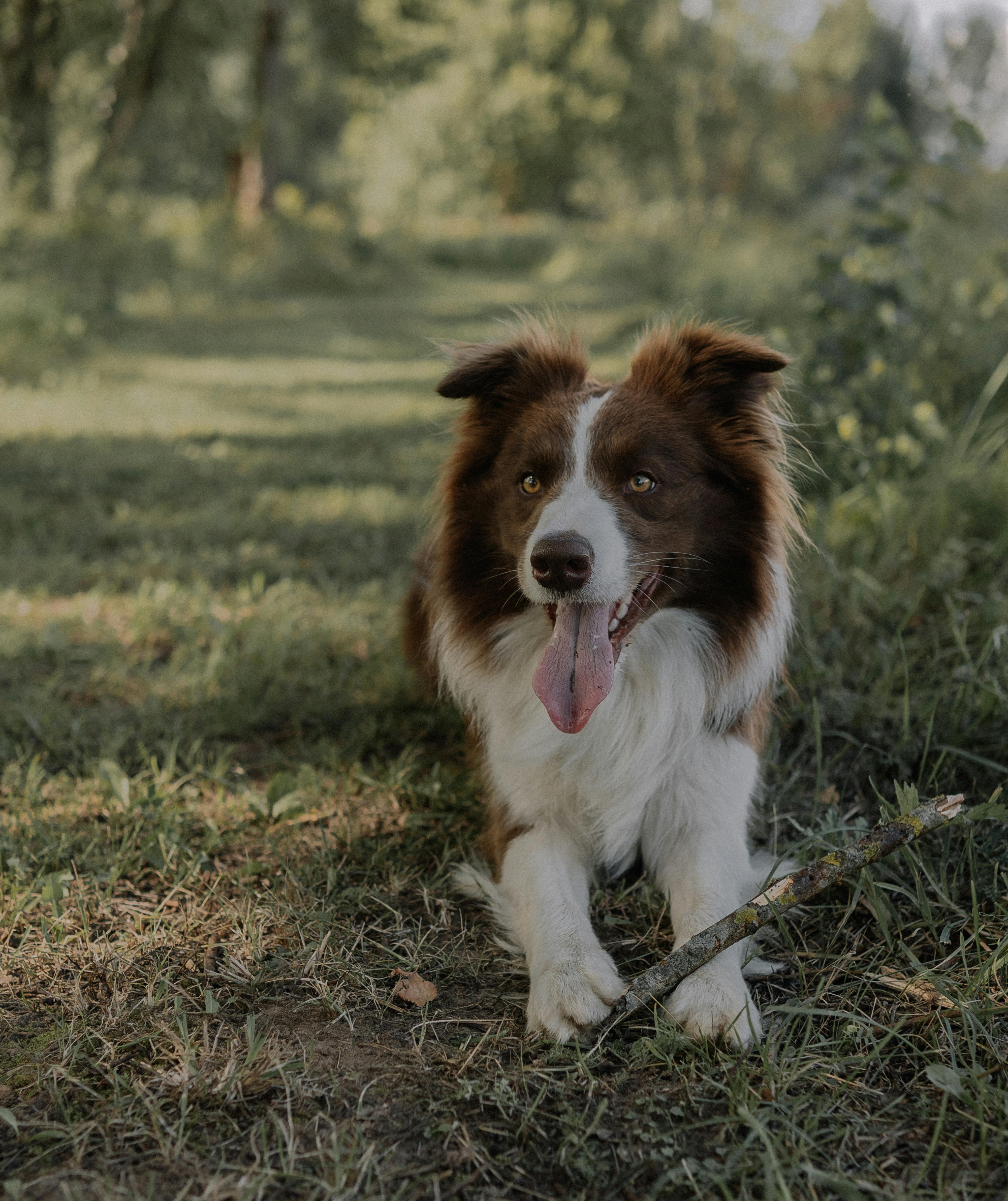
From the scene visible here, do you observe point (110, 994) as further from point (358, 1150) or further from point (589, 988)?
point (589, 988)

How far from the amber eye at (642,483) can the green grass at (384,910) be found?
74 centimetres

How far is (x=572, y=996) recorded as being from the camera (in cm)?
214

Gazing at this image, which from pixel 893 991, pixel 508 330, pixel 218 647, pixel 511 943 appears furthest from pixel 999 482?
pixel 218 647

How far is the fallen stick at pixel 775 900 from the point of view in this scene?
84.0 inches

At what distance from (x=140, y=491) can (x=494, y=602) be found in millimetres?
4087

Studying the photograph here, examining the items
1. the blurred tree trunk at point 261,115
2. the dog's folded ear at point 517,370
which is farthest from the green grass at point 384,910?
the blurred tree trunk at point 261,115

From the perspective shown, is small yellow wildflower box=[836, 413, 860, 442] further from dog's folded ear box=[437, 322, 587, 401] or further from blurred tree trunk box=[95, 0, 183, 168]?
blurred tree trunk box=[95, 0, 183, 168]

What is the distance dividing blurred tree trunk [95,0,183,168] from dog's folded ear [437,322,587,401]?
14325 mm

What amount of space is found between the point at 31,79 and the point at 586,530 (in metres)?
15.2

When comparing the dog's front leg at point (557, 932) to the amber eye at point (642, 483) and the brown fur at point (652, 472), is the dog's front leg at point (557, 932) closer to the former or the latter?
the brown fur at point (652, 472)

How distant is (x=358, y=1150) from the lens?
1795 millimetres

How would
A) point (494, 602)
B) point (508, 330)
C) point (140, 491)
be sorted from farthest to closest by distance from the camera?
point (140, 491)
point (508, 330)
point (494, 602)

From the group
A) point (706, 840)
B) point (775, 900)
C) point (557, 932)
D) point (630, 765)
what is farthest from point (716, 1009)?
point (630, 765)

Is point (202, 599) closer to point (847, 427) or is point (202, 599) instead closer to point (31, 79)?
point (847, 427)
